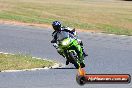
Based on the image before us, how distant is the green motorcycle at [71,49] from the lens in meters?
3.64

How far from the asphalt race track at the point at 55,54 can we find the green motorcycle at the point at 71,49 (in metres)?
5.26

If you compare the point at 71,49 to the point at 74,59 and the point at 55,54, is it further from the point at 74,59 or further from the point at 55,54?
the point at 55,54

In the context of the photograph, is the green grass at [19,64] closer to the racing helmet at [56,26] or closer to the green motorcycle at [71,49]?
the racing helmet at [56,26]

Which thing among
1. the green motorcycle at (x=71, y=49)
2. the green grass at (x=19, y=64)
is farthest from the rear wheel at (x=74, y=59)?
the green grass at (x=19, y=64)

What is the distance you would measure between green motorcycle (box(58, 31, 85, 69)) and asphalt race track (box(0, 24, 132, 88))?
5259 mm

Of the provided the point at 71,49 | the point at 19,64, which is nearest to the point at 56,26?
the point at 71,49

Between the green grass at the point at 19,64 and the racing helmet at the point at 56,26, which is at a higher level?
the racing helmet at the point at 56,26

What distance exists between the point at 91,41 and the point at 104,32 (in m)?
8.84

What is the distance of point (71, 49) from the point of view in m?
3.68

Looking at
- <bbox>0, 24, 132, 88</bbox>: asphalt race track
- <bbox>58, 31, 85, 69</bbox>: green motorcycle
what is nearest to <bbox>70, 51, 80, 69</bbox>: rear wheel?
<bbox>58, 31, 85, 69</bbox>: green motorcycle

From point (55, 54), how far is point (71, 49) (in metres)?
28.8

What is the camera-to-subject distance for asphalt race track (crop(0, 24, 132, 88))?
793 inches

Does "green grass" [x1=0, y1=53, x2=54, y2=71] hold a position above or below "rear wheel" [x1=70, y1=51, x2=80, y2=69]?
below

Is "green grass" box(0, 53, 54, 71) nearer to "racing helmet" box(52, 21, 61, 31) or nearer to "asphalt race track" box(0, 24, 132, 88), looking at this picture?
"asphalt race track" box(0, 24, 132, 88)
